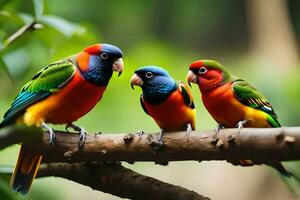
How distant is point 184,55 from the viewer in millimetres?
4316

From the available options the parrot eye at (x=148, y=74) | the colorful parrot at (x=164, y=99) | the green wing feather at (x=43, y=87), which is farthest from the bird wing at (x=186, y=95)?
the green wing feather at (x=43, y=87)

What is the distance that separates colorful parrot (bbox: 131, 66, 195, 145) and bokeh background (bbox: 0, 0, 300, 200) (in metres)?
0.62

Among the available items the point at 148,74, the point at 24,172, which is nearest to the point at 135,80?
the point at 148,74

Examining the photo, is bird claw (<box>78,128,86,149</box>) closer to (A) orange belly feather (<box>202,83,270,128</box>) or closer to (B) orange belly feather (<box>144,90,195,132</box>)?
(B) orange belly feather (<box>144,90,195,132</box>)

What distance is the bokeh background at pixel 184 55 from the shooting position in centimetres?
A: 307

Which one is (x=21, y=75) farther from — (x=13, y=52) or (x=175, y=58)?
(x=175, y=58)

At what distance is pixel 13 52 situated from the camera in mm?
2172

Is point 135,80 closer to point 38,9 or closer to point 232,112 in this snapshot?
point 232,112

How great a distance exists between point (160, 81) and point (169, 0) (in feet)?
9.48

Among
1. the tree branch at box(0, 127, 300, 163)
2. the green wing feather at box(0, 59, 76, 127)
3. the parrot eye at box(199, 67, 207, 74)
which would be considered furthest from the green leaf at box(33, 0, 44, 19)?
the parrot eye at box(199, 67, 207, 74)

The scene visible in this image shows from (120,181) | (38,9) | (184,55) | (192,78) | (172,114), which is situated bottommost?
(184,55)

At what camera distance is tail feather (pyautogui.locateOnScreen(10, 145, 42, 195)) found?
1.68m

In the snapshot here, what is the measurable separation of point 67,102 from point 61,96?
3 cm

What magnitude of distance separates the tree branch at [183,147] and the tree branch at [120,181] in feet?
0.40
